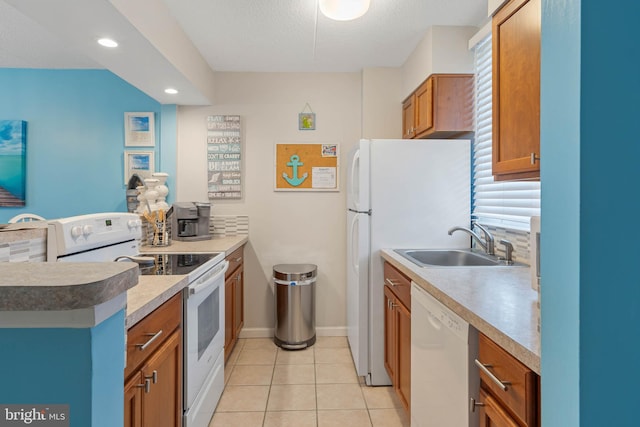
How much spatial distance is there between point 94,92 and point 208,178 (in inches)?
49.7

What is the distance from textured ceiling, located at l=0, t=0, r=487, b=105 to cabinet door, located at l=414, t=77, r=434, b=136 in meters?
0.38

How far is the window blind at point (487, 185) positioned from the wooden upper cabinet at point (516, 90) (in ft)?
1.68

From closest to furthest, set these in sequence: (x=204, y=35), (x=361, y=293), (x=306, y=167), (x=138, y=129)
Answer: (x=361, y=293) → (x=204, y=35) → (x=138, y=129) → (x=306, y=167)

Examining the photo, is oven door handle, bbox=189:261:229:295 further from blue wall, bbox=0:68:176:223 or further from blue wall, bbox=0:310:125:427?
blue wall, bbox=0:68:176:223

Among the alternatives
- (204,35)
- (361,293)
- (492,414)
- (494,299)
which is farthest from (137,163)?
(492,414)

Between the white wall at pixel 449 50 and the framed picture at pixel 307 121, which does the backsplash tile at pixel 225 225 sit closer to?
the framed picture at pixel 307 121

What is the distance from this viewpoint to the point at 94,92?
3023 millimetres

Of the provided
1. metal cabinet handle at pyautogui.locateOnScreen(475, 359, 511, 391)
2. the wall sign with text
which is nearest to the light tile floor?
metal cabinet handle at pyautogui.locateOnScreen(475, 359, 511, 391)

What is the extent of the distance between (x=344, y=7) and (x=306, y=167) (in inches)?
62.9

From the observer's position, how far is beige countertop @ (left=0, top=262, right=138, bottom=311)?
0.47 meters

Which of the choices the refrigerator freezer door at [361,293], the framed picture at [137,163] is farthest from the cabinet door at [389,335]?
the framed picture at [137,163]

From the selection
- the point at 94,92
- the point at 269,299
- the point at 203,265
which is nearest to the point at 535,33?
the point at 203,265

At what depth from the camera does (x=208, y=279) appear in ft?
5.96

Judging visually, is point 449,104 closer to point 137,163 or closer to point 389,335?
point 389,335
